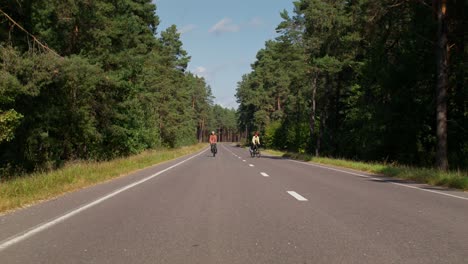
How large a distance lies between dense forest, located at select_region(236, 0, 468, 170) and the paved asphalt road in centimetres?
1305

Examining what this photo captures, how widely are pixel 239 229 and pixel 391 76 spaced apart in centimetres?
2549

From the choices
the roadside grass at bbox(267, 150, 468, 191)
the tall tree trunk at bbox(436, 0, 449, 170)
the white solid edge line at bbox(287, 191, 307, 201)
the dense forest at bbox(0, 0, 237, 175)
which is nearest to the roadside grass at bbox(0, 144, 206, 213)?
the dense forest at bbox(0, 0, 237, 175)

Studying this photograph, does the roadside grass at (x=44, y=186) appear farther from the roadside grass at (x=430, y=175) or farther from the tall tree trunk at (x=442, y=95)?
the tall tree trunk at (x=442, y=95)

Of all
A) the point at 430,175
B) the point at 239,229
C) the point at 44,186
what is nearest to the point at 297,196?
the point at 239,229

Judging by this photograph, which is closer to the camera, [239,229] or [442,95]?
[239,229]

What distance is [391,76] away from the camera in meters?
29.2

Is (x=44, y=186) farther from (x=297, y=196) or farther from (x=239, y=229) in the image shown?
(x=239, y=229)

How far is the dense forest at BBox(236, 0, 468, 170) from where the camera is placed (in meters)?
21.9

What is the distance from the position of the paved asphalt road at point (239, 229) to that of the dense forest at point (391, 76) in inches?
514

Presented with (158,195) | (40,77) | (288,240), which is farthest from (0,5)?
(288,240)

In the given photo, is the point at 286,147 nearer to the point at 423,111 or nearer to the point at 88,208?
the point at 423,111

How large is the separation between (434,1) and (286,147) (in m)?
49.8

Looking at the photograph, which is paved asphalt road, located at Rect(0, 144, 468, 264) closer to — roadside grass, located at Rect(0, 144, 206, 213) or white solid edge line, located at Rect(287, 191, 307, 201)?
white solid edge line, located at Rect(287, 191, 307, 201)

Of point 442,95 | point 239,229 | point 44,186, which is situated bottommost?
point 44,186
